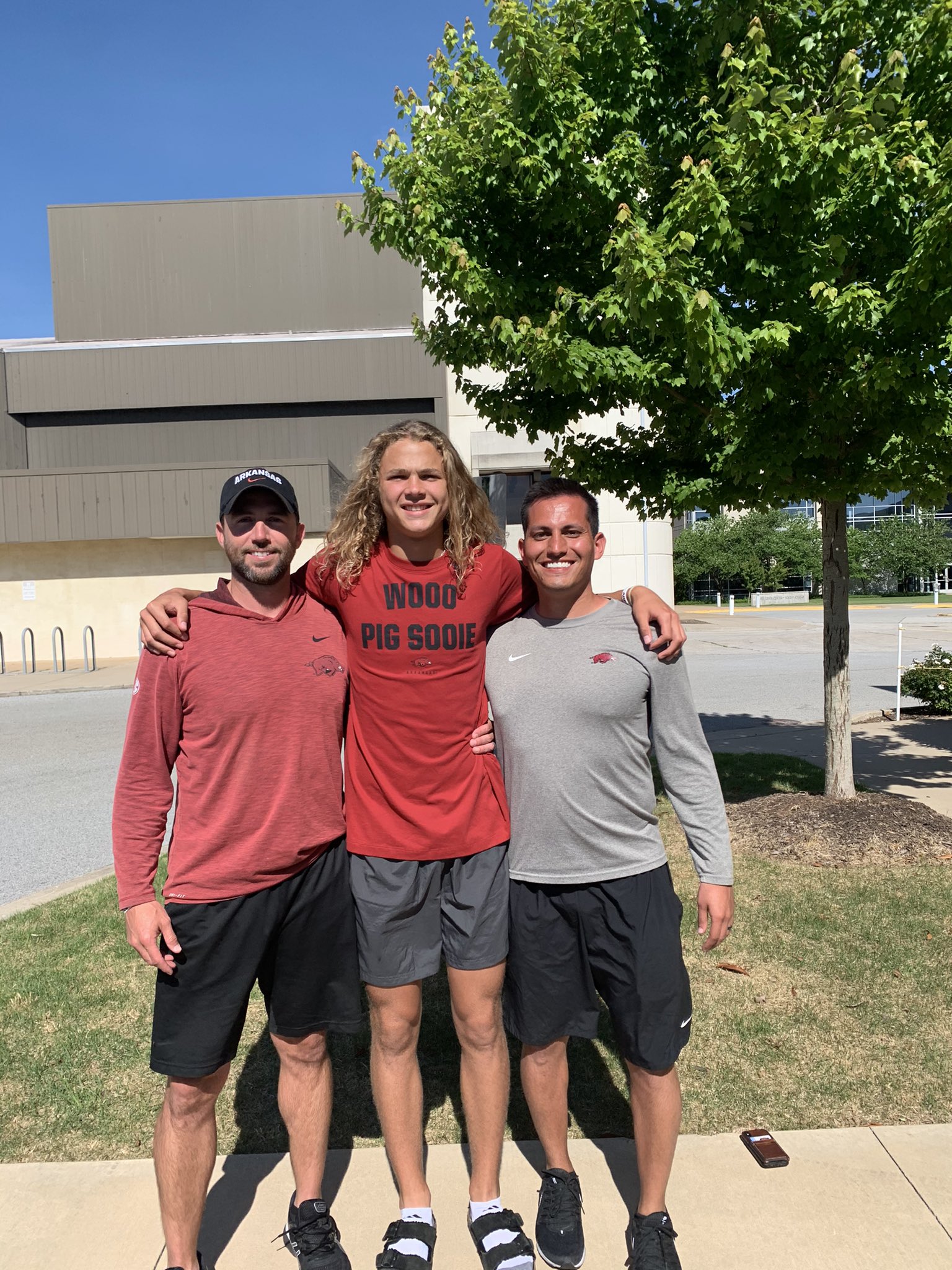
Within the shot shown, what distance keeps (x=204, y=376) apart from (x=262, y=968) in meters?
23.0

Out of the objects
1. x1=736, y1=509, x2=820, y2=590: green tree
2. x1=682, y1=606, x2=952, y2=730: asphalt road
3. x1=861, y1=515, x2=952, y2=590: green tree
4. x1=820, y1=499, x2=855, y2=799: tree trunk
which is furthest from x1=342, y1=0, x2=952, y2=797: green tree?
x1=861, y1=515, x2=952, y2=590: green tree

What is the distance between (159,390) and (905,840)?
22.2 m

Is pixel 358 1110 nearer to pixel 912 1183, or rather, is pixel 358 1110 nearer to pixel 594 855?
pixel 594 855

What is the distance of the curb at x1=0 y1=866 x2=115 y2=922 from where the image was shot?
5.35m

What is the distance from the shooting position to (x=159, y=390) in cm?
2311

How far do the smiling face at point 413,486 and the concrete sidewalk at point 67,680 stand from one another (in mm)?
13866

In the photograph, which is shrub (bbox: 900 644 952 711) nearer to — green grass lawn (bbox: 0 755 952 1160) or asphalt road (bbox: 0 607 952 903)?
asphalt road (bbox: 0 607 952 903)

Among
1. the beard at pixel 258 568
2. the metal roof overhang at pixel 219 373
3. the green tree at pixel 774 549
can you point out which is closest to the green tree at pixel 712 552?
the green tree at pixel 774 549

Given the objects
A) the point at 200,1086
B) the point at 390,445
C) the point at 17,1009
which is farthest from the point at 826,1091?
the point at 17,1009

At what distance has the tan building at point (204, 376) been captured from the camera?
22.0 m

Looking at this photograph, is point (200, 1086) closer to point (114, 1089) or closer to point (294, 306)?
point (114, 1089)

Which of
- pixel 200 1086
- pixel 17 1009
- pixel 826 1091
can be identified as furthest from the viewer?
pixel 17 1009

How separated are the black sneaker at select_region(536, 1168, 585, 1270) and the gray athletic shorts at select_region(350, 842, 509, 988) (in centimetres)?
69

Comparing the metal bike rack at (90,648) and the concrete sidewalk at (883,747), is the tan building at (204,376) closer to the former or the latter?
the metal bike rack at (90,648)
